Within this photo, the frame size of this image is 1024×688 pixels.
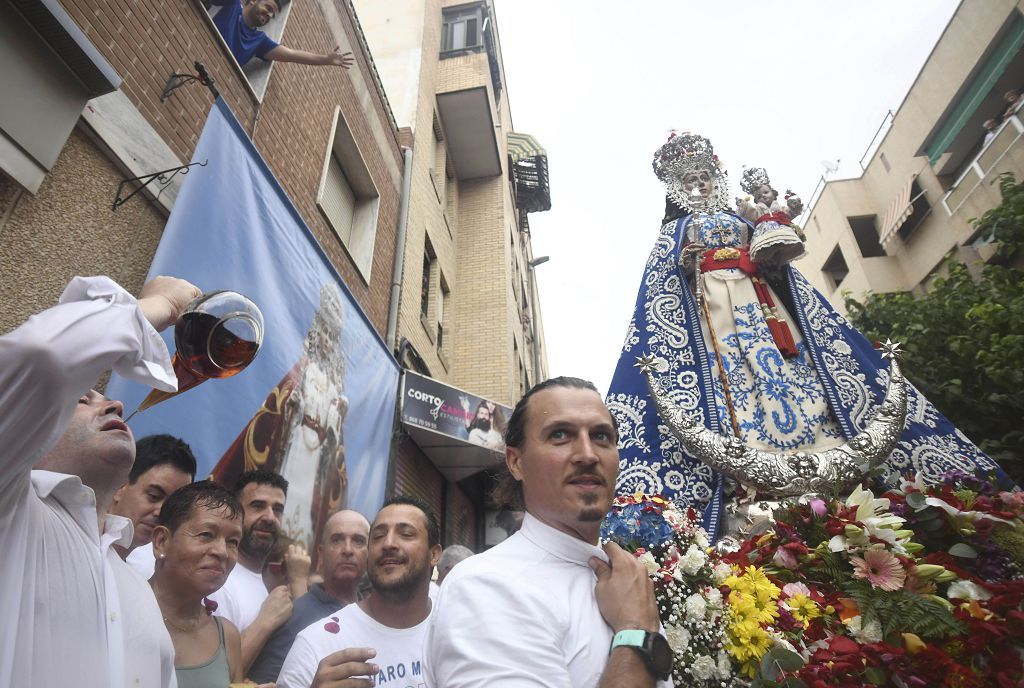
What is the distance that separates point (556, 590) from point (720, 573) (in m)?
0.82

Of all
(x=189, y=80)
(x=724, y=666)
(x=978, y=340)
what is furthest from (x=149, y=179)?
(x=978, y=340)

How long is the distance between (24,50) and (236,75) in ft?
6.94

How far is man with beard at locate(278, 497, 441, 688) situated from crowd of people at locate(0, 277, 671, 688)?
1 centimetres

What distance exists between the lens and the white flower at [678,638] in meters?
1.60

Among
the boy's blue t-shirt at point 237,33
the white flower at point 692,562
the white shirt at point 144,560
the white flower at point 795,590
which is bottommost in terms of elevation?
the white flower at point 795,590

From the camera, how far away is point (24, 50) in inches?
98.9

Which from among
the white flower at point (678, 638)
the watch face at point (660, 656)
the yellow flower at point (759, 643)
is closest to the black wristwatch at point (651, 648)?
the watch face at point (660, 656)

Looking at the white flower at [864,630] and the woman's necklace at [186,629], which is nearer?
the white flower at [864,630]

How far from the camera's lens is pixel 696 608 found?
164 centimetres

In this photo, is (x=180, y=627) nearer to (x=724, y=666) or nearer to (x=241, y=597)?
(x=241, y=597)

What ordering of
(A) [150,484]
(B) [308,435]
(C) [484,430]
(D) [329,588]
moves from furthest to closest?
1. (C) [484,430]
2. (B) [308,435]
3. (D) [329,588]
4. (A) [150,484]

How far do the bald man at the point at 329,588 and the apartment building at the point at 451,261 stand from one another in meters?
2.63

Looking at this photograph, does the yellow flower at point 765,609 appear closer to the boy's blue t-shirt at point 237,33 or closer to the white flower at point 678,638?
the white flower at point 678,638

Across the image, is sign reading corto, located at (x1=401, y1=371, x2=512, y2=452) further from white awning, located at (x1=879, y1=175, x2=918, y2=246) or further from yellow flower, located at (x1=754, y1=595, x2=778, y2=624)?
white awning, located at (x1=879, y1=175, x2=918, y2=246)
